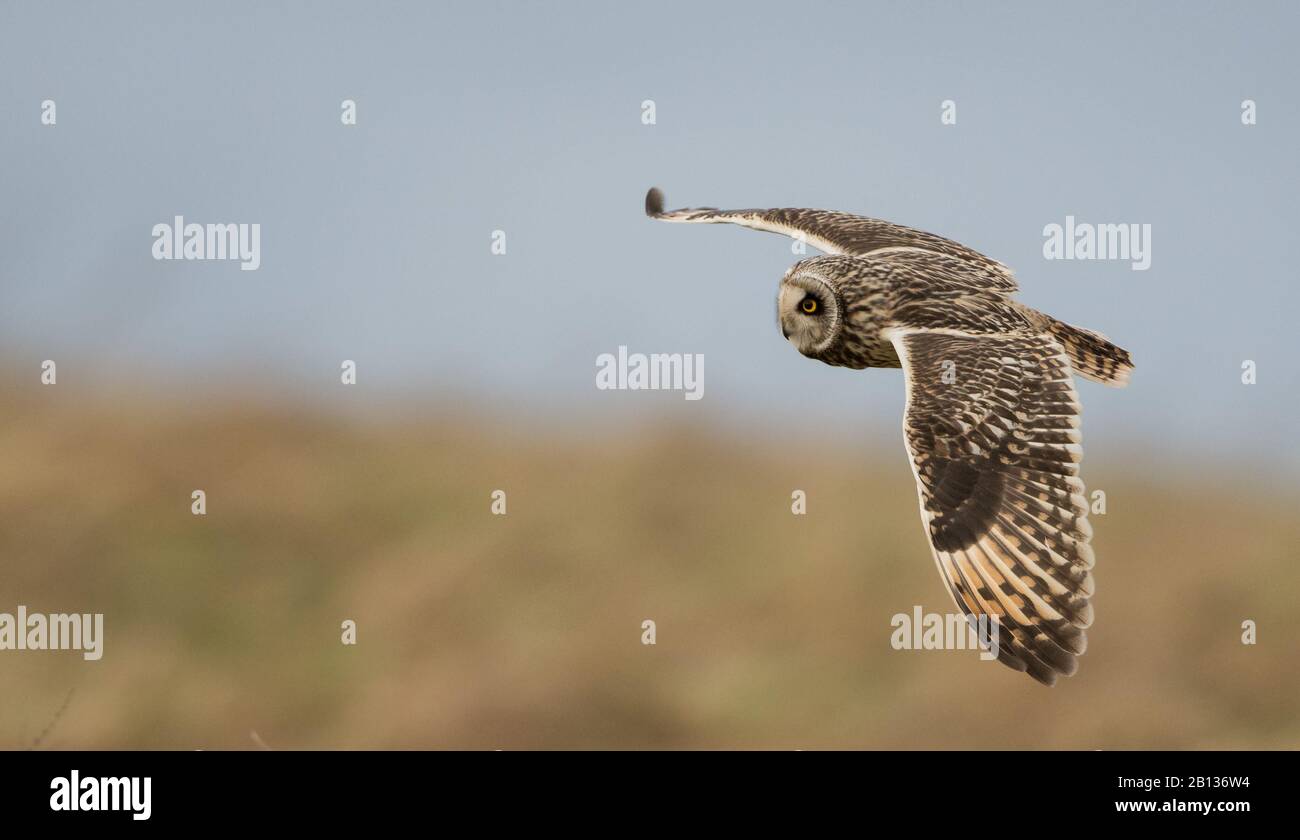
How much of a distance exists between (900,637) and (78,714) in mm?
5746

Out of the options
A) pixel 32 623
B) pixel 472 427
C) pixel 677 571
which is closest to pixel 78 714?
pixel 32 623

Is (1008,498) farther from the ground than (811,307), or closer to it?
closer to it

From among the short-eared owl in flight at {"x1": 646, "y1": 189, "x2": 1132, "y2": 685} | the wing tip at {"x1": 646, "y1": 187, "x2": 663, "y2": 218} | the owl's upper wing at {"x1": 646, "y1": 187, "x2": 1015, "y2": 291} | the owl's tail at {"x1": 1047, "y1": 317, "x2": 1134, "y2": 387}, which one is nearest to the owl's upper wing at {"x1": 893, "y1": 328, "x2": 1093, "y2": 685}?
the short-eared owl in flight at {"x1": 646, "y1": 189, "x2": 1132, "y2": 685}

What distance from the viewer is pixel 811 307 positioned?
5809 mm

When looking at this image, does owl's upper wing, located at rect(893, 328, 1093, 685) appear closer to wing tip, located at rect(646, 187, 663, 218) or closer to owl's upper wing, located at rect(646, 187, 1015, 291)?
owl's upper wing, located at rect(646, 187, 1015, 291)

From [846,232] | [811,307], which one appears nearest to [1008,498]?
[811,307]

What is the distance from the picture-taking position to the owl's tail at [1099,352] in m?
5.93

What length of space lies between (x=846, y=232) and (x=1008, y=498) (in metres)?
2.44

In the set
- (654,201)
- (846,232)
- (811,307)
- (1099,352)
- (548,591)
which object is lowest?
(548,591)

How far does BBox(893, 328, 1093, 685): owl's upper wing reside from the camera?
445 cm

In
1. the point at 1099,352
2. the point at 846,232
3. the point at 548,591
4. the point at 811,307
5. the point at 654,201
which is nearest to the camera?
the point at 811,307

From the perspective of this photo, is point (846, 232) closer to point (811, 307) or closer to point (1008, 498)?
point (811, 307)

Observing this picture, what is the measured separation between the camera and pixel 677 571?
9289 mm

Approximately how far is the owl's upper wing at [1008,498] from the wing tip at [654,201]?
3126 millimetres
